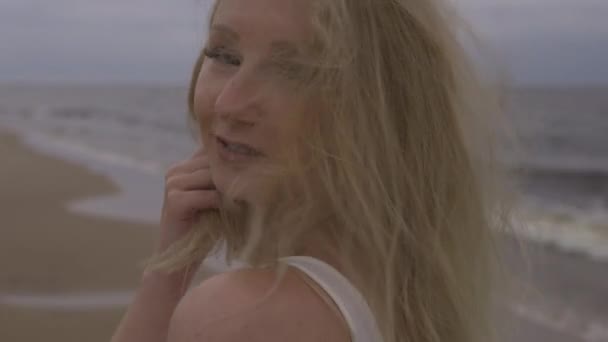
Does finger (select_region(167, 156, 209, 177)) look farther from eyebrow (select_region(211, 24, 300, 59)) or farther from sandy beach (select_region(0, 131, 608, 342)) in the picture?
sandy beach (select_region(0, 131, 608, 342))

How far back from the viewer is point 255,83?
1354 mm

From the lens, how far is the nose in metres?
1.34

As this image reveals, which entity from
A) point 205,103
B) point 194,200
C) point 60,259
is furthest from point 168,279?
point 60,259

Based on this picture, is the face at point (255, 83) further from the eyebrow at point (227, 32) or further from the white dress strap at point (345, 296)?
the white dress strap at point (345, 296)

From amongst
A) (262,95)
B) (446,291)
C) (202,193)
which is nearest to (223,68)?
(262,95)

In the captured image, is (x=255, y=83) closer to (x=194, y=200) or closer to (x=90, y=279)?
(x=194, y=200)

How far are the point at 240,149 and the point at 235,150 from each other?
0.05 feet

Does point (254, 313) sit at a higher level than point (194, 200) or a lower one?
higher

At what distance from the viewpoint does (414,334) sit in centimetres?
143

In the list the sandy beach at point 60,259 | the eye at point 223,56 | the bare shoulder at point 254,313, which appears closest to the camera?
the bare shoulder at point 254,313

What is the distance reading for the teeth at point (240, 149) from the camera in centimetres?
138

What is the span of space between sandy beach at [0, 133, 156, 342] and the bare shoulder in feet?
15.7

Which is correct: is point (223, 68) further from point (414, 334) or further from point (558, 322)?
point (558, 322)

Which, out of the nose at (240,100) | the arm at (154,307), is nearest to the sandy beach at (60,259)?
the arm at (154,307)
